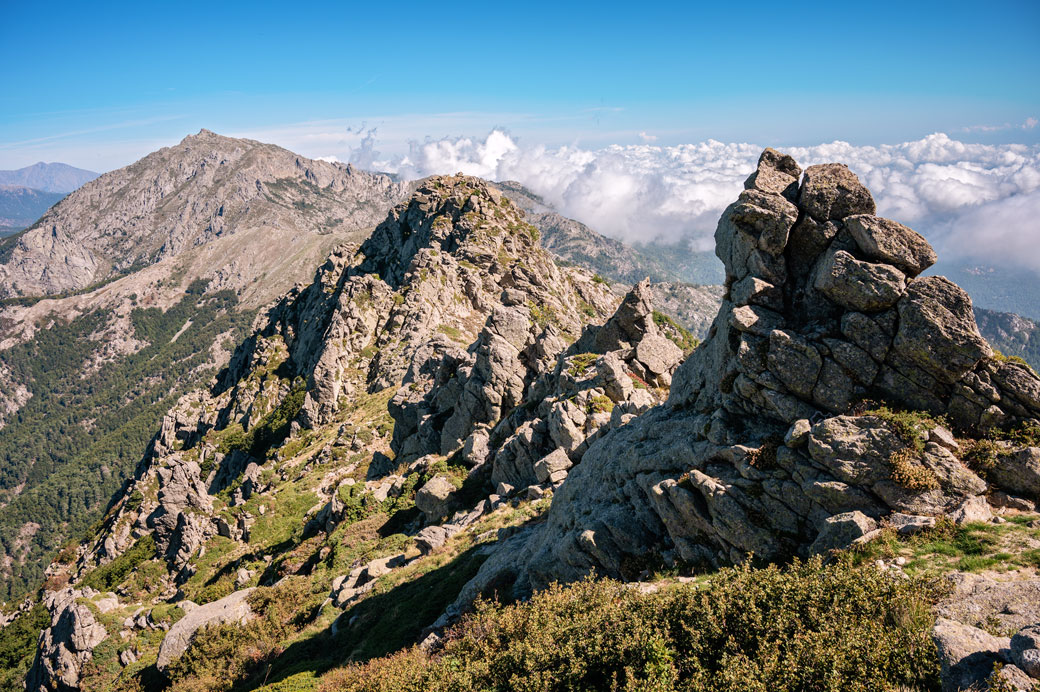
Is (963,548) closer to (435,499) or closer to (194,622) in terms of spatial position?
(435,499)

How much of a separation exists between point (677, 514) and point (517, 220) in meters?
122

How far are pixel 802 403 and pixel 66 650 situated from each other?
2088 inches

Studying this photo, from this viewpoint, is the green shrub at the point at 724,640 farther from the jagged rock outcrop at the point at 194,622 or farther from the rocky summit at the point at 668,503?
the jagged rock outcrop at the point at 194,622

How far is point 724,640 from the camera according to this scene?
1294 centimetres

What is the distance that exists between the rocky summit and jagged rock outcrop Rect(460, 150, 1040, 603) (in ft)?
0.28

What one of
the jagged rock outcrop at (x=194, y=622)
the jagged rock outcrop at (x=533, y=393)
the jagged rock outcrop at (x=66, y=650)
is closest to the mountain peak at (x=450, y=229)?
the jagged rock outcrop at (x=533, y=393)

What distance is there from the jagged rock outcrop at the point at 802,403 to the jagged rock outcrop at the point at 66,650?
34518 mm

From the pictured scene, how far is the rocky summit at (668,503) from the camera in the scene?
14.4 m

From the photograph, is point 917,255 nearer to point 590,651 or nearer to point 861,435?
point 861,435

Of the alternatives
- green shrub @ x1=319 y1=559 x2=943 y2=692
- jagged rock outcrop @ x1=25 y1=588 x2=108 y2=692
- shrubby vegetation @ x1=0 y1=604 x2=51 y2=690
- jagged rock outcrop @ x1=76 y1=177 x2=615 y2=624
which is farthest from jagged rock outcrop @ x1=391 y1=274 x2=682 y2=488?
shrubby vegetation @ x1=0 y1=604 x2=51 y2=690

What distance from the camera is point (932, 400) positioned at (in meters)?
17.0

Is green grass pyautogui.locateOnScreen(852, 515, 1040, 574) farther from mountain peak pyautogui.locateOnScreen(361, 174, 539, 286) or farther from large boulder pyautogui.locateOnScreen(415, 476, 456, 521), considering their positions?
mountain peak pyautogui.locateOnScreen(361, 174, 539, 286)

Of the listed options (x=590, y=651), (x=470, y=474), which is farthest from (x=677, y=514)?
(x=470, y=474)

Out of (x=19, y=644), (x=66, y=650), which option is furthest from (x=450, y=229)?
(x=66, y=650)
